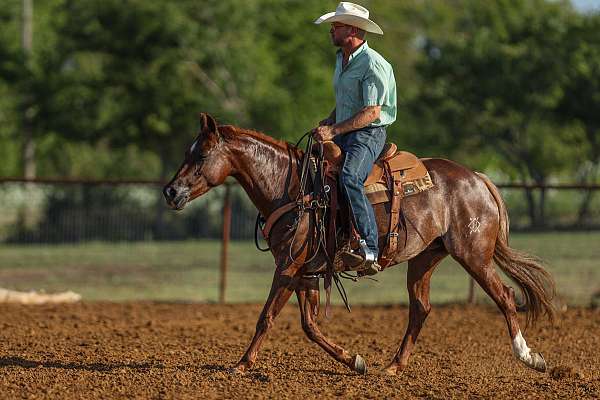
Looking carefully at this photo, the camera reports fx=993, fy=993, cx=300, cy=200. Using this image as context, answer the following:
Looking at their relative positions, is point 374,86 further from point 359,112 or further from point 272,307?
point 272,307

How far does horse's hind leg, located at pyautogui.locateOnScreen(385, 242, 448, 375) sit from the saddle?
1.69 feet

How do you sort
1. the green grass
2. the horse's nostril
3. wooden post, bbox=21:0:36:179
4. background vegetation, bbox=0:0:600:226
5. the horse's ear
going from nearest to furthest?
the horse's nostril → the horse's ear → the green grass → background vegetation, bbox=0:0:600:226 → wooden post, bbox=21:0:36:179

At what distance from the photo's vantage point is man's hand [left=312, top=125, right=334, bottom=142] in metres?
7.96

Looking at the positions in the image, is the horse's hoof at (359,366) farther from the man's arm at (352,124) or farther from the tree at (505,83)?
the tree at (505,83)

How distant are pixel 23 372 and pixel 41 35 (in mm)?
33067

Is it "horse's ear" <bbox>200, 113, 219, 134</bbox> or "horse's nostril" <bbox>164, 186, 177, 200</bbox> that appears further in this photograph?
"horse's ear" <bbox>200, 113, 219, 134</bbox>

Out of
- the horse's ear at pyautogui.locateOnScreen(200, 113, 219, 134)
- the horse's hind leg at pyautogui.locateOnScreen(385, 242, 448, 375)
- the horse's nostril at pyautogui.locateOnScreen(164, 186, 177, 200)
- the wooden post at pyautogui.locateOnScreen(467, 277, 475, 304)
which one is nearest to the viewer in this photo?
the horse's nostril at pyautogui.locateOnScreen(164, 186, 177, 200)

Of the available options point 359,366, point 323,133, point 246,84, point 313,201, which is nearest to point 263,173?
point 313,201

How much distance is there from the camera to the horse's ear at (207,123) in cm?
788

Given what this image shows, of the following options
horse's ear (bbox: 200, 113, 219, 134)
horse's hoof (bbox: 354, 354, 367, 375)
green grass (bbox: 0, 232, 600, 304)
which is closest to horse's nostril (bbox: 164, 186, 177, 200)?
horse's ear (bbox: 200, 113, 219, 134)

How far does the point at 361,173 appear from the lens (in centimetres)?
803

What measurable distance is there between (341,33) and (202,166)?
5.19 ft

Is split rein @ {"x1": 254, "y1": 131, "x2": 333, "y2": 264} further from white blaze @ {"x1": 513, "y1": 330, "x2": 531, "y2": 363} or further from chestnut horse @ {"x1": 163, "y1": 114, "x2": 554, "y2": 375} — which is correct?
white blaze @ {"x1": 513, "y1": 330, "x2": 531, "y2": 363}

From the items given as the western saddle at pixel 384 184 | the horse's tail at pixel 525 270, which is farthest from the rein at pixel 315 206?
the horse's tail at pixel 525 270
